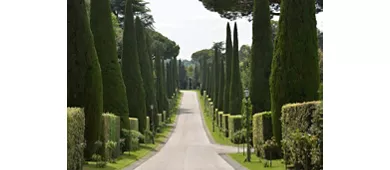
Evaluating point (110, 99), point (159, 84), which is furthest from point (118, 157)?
point (159, 84)

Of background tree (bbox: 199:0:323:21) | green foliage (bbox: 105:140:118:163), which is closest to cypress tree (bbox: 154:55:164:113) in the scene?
background tree (bbox: 199:0:323:21)

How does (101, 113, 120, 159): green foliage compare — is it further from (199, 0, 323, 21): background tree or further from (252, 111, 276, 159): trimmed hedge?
(199, 0, 323, 21): background tree

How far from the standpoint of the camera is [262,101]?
30969mm

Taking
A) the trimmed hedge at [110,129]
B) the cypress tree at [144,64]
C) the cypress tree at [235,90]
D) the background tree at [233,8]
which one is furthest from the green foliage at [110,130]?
the cypress tree at [235,90]

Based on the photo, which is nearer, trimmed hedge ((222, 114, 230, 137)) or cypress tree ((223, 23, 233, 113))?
trimmed hedge ((222, 114, 230, 137))

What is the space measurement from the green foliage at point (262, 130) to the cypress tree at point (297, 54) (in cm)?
309

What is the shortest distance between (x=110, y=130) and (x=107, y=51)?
4.72m

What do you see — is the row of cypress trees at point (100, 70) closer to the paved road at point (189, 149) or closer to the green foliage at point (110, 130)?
the green foliage at point (110, 130)

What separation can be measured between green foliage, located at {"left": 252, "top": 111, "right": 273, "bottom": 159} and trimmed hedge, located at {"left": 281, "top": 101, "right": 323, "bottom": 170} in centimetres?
580

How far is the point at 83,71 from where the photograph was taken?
20.6 metres

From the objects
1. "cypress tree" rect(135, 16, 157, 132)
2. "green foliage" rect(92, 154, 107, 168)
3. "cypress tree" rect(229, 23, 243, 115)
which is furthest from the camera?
"cypress tree" rect(229, 23, 243, 115)

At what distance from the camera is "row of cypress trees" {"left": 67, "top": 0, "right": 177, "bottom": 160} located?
2036 centimetres

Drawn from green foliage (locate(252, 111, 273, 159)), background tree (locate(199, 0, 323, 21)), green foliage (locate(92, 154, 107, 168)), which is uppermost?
background tree (locate(199, 0, 323, 21))

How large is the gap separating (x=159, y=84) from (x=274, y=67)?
133ft
